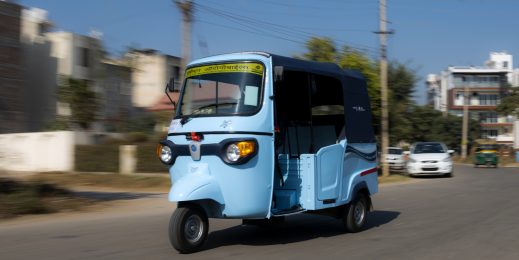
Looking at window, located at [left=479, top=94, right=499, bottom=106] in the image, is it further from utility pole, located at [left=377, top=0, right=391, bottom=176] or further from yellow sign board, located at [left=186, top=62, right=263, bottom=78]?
yellow sign board, located at [left=186, top=62, right=263, bottom=78]

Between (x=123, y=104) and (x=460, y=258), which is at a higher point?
(x=123, y=104)

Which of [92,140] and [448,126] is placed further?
[448,126]

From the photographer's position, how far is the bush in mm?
25844

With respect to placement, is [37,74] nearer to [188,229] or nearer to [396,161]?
[396,161]

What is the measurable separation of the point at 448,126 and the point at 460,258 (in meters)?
64.4

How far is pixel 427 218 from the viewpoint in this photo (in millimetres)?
11648

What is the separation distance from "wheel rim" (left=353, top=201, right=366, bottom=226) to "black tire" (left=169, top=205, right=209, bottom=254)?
3.15 m

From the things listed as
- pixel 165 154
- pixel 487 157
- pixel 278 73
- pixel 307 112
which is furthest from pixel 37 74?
pixel 278 73

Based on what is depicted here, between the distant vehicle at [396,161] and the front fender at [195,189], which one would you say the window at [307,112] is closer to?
the front fender at [195,189]

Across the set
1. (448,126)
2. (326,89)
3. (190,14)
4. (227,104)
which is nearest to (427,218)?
(326,89)

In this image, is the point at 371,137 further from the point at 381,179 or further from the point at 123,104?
the point at 123,104

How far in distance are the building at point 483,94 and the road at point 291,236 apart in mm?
72113

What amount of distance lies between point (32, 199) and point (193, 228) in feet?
18.6

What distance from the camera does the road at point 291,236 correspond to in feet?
25.7
